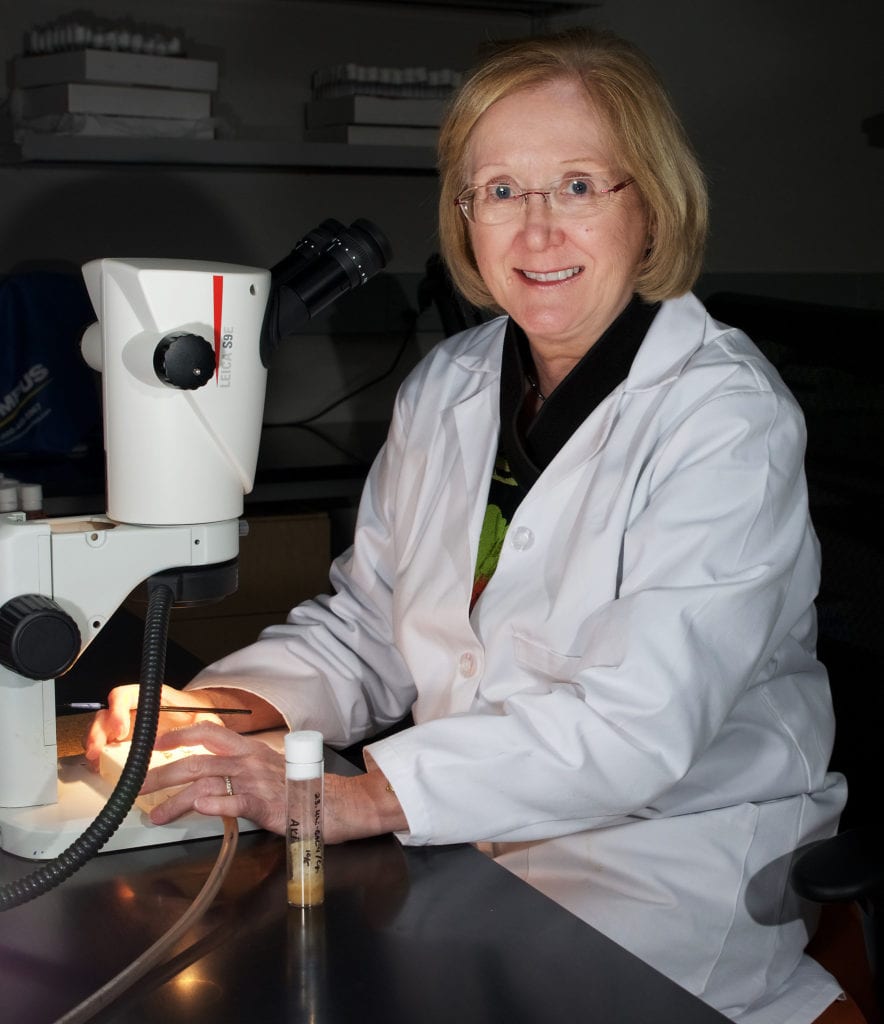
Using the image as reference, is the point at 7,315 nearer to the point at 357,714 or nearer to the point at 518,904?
the point at 357,714

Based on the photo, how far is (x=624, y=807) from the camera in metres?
1.12

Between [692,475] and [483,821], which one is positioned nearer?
[483,821]

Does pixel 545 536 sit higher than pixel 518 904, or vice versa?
pixel 545 536

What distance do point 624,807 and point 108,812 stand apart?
1.41 ft

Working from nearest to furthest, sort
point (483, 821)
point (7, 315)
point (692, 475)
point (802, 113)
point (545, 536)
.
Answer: point (483, 821)
point (692, 475)
point (545, 536)
point (7, 315)
point (802, 113)

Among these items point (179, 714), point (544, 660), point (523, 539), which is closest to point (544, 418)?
point (523, 539)

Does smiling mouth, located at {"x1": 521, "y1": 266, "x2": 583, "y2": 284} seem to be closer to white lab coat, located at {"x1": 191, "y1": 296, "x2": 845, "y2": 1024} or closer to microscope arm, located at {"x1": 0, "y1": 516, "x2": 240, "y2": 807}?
white lab coat, located at {"x1": 191, "y1": 296, "x2": 845, "y2": 1024}

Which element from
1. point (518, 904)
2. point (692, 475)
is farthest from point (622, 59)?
point (518, 904)

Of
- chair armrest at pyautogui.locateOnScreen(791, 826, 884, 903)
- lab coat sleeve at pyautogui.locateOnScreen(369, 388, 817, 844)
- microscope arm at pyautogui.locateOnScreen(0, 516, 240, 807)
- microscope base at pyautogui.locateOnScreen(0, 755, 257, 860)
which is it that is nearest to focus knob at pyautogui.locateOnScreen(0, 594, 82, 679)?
microscope arm at pyautogui.locateOnScreen(0, 516, 240, 807)

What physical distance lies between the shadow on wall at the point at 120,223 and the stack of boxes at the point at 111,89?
0.24m

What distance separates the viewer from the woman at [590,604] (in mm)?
1108

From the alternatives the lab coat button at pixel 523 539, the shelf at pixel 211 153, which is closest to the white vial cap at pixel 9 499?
the lab coat button at pixel 523 539

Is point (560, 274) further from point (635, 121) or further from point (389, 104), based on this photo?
point (389, 104)

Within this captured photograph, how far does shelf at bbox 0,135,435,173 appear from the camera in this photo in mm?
2541
